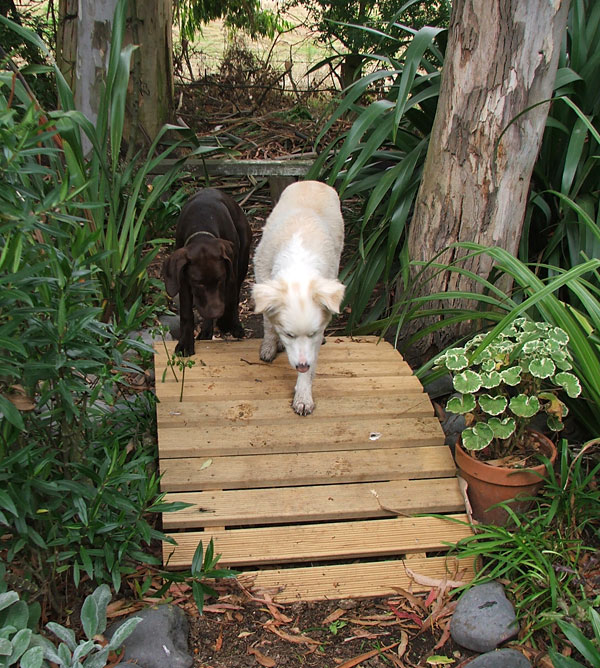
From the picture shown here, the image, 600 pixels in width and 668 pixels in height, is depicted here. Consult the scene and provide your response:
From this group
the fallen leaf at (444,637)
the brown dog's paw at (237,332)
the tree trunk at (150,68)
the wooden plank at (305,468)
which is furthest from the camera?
the tree trunk at (150,68)

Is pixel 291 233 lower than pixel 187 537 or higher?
higher

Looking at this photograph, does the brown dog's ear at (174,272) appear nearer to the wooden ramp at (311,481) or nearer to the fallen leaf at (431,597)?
the wooden ramp at (311,481)

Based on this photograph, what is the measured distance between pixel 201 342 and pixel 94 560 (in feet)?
6.74

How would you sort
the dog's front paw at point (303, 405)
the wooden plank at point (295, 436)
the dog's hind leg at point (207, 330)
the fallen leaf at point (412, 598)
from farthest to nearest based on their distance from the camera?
the dog's hind leg at point (207, 330) < the dog's front paw at point (303, 405) < the wooden plank at point (295, 436) < the fallen leaf at point (412, 598)

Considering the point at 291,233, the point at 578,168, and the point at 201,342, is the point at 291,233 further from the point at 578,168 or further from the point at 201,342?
the point at 578,168

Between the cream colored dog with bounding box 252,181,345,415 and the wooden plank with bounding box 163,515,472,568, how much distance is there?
71cm

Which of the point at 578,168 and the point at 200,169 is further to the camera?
the point at 200,169

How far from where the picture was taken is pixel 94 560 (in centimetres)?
255

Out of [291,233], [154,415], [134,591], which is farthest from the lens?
[291,233]

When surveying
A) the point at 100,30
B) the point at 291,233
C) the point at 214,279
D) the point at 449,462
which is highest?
the point at 100,30

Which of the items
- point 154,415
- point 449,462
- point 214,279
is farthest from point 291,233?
point 449,462

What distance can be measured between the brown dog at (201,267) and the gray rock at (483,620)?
2116 mm

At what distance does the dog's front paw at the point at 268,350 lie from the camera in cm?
408

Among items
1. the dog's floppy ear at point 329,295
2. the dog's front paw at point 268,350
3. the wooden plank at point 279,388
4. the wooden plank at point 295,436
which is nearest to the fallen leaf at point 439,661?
the wooden plank at point 295,436
